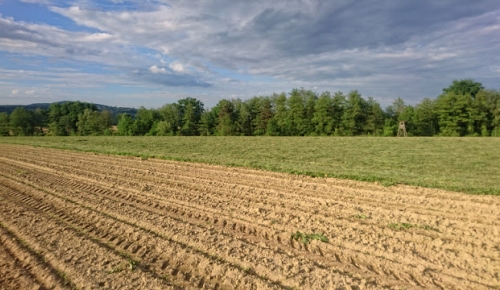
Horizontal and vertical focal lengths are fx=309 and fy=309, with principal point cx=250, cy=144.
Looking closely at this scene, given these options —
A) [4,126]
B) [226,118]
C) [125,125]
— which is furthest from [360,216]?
[4,126]

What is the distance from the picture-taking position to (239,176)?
12383mm

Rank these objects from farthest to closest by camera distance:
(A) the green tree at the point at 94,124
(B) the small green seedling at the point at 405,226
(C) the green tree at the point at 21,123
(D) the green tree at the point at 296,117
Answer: (A) the green tree at the point at 94,124 → (C) the green tree at the point at 21,123 → (D) the green tree at the point at 296,117 → (B) the small green seedling at the point at 405,226

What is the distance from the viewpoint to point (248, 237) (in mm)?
5977

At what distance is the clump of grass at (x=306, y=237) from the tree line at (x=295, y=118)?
165 feet

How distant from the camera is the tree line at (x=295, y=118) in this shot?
49.7 meters

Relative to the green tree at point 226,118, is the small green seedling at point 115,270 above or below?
below

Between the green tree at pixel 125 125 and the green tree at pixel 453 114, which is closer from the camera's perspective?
the green tree at pixel 453 114

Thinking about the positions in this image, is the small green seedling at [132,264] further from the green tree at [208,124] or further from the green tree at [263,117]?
the green tree at [208,124]

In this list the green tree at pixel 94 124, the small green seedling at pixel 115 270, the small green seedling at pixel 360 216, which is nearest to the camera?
the small green seedling at pixel 115 270

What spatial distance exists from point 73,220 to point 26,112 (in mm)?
82505

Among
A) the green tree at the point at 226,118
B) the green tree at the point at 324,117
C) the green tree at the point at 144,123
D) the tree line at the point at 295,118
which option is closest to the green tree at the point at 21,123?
the tree line at the point at 295,118

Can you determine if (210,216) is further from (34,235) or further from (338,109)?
(338,109)

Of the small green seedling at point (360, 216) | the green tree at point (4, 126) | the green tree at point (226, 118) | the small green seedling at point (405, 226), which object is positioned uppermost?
the green tree at point (226, 118)

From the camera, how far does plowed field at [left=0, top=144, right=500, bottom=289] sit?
4.50 m
